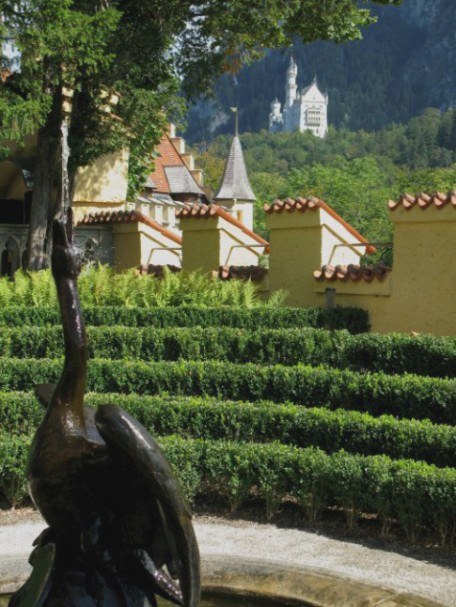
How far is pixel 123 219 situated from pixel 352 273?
770cm

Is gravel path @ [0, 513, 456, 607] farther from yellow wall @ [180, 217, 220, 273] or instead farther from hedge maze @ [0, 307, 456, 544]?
yellow wall @ [180, 217, 220, 273]

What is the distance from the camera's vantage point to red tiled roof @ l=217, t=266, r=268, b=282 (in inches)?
695

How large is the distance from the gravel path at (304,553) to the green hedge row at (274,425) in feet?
5.07

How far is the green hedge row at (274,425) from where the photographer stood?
9469 mm

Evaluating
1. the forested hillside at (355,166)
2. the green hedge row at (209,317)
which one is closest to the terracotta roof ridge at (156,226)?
the green hedge row at (209,317)

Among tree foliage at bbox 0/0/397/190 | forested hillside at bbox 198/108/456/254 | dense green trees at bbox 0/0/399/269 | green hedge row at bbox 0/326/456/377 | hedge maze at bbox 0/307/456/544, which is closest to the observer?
hedge maze at bbox 0/307/456/544

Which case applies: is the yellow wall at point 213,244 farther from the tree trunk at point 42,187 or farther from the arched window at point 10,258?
the arched window at point 10,258

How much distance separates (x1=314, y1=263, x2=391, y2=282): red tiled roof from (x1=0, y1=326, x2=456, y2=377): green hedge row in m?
2.57

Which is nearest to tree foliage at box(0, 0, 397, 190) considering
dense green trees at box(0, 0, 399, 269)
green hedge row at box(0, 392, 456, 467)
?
dense green trees at box(0, 0, 399, 269)

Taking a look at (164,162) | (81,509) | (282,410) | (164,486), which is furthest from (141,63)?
(164,162)

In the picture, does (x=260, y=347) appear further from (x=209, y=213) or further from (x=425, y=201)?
(x=209, y=213)

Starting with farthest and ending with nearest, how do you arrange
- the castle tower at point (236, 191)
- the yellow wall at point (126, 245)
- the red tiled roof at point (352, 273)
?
the castle tower at point (236, 191) → the yellow wall at point (126, 245) → the red tiled roof at point (352, 273)

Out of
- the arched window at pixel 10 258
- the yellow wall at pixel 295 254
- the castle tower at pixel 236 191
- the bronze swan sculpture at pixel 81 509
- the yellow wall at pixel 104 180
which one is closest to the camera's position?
the bronze swan sculpture at pixel 81 509

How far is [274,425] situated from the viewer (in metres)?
10.3
